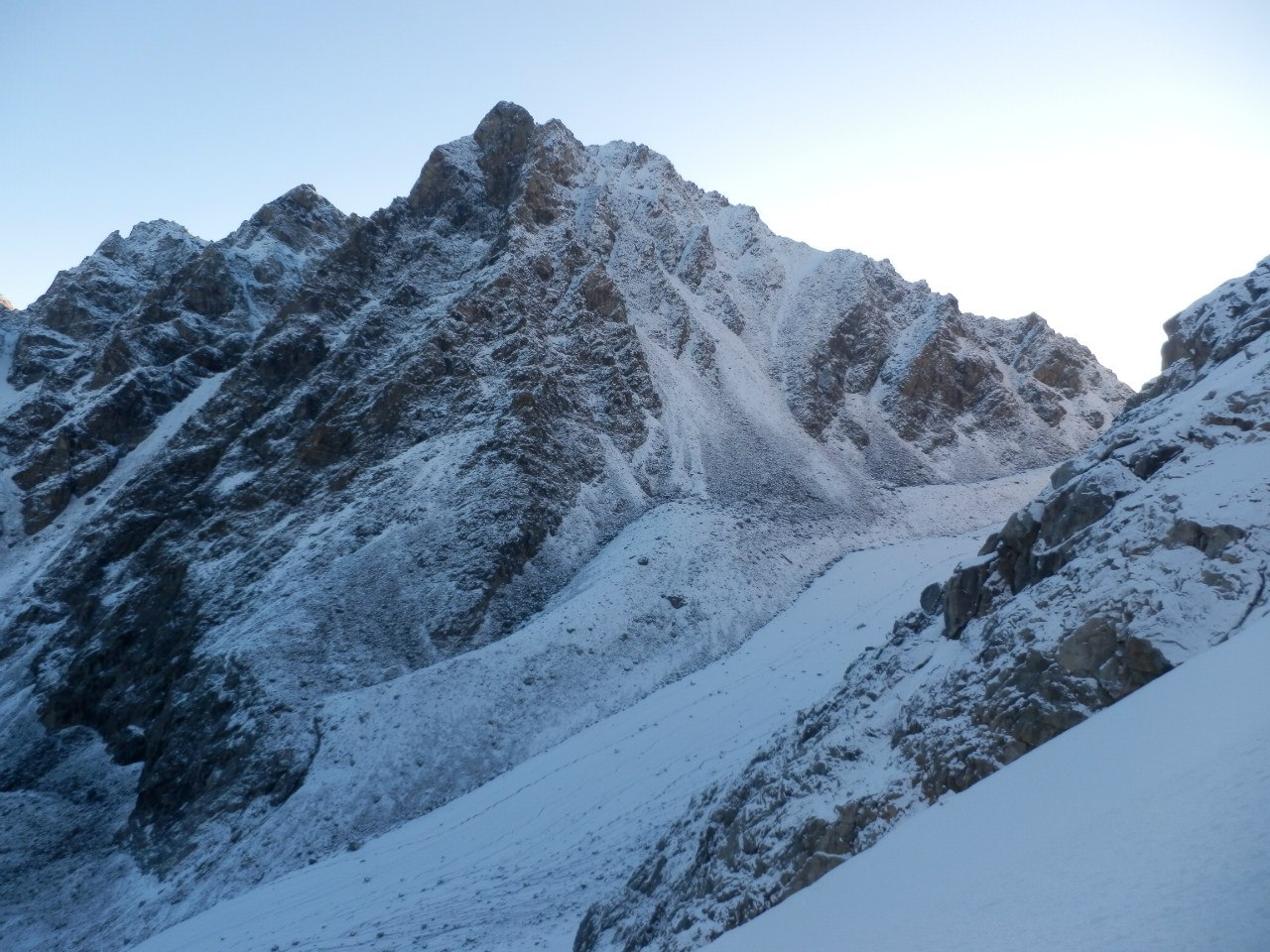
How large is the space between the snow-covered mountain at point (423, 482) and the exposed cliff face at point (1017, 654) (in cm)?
1422

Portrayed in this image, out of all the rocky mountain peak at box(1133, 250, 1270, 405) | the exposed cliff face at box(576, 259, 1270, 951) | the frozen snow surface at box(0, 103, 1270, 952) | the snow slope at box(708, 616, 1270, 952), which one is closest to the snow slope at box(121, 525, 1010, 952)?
the frozen snow surface at box(0, 103, 1270, 952)

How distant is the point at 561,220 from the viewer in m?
56.3

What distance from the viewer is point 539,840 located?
1927 cm

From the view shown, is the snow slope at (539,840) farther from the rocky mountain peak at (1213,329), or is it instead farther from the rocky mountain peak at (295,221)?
the rocky mountain peak at (295,221)

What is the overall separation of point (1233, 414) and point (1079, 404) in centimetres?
5601

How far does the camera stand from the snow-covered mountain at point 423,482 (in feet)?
83.7

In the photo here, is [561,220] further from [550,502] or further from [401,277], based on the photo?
[550,502]

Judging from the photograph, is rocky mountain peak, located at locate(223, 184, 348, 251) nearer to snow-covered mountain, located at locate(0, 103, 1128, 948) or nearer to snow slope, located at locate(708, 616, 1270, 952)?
snow-covered mountain, located at locate(0, 103, 1128, 948)

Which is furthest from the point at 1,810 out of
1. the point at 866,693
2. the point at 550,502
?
the point at 866,693

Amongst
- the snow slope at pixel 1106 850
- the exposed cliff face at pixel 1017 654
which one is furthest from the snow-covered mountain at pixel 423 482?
the snow slope at pixel 1106 850

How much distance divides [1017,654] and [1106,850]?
5.93 m

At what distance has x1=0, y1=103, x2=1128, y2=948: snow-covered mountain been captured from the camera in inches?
1005

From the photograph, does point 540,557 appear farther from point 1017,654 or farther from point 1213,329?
point 1213,329

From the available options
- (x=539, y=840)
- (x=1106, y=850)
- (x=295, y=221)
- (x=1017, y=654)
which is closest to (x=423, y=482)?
(x=539, y=840)
